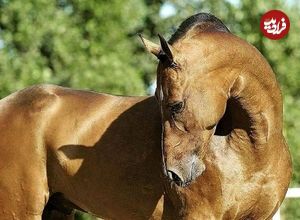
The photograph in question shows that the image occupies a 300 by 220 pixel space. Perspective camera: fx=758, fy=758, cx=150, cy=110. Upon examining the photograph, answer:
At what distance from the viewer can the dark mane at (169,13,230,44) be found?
4.13 meters

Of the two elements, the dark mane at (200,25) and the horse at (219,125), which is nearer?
the horse at (219,125)

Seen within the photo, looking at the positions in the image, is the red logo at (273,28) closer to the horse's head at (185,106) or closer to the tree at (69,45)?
the tree at (69,45)

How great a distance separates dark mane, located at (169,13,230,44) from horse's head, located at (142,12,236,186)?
24 cm

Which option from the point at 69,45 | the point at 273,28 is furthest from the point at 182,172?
the point at 273,28

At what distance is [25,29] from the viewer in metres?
8.02

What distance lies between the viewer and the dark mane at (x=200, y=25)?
413 cm

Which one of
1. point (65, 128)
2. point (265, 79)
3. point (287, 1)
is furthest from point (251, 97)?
point (287, 1)

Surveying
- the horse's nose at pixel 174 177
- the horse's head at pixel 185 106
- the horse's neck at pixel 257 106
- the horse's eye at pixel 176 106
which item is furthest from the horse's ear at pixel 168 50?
the horse's nose at pixel 174 177

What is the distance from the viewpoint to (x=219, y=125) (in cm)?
439

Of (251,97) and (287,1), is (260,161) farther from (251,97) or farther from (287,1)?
(287,1)

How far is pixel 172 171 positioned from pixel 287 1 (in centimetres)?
603

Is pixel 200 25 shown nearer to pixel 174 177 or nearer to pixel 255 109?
pixel 255 109

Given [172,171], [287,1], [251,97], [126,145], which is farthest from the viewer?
[287,1]

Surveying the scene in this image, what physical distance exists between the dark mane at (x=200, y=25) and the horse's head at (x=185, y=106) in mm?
240
